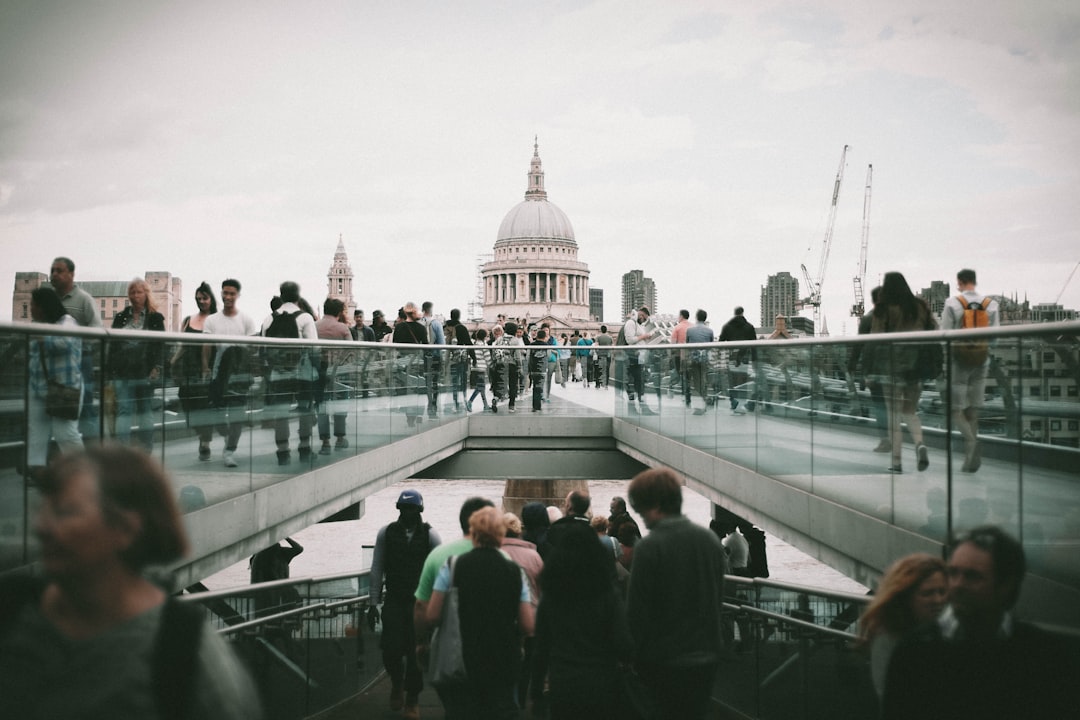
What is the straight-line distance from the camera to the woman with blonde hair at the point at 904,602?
4.15m

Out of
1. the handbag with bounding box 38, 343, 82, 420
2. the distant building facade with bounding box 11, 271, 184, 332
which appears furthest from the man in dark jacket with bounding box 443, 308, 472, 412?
the distant building facade with bounding box 11, 271, 184, 332

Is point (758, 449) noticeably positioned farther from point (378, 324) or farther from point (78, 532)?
point (378, 324)

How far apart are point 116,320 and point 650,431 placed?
9202 millimetres

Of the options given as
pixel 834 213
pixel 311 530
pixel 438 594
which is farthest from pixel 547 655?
pixel 834 213

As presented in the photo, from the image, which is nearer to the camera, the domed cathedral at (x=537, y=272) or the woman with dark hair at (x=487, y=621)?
the woman with dark hair at (x=487, y=621)

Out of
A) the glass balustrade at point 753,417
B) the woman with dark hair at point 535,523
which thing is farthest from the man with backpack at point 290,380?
the woman with dark hair at point 535,523

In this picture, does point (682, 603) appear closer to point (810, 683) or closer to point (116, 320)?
Answer: point (810, 683)

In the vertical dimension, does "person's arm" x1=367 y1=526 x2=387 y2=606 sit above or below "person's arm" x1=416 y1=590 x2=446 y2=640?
below

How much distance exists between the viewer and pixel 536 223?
174750 mm

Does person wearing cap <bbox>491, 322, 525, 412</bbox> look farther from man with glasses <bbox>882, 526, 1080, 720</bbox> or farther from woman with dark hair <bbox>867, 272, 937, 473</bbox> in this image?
man with glasses <bbox>882, 526, 1080, 720</bbox>

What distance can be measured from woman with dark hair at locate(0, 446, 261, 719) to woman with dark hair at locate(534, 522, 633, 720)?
3.20 m

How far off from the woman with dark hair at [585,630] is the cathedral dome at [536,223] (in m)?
168

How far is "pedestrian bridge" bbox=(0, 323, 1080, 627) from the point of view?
5469mm

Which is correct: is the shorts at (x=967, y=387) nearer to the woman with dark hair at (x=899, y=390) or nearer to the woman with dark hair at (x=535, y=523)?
the woman with dark hair at (x=899, y=390)
